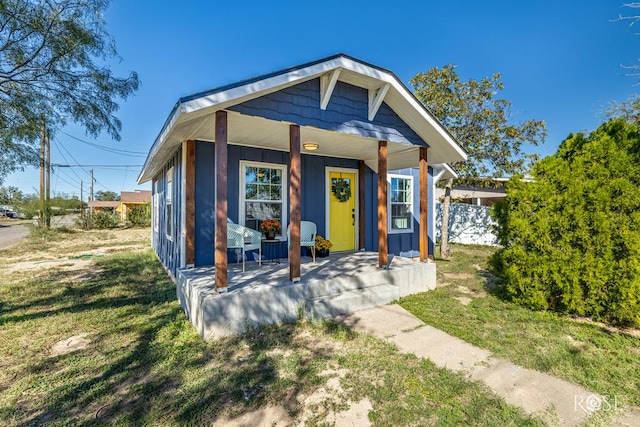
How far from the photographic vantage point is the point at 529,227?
418cm

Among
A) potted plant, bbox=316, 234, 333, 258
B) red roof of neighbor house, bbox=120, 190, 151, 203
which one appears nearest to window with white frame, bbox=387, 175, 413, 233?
potted plant, bbox=316, 234, 333, 258

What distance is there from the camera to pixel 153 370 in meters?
2.69

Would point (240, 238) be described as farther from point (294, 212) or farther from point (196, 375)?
point (196, 375)

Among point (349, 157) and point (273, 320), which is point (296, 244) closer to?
point (273, 320)

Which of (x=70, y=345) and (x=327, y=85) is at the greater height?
(x=327, y=85)

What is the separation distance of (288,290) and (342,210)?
3445 millimetres

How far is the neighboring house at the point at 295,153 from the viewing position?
144 inches

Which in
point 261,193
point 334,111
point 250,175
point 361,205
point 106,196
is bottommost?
point 361,205

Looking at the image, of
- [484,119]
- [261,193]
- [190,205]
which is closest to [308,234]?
[261,193]

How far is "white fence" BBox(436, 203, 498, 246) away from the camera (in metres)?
12.0

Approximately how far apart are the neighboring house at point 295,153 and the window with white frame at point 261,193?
2cm

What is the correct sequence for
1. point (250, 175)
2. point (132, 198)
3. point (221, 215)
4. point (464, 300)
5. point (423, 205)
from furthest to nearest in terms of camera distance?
point (132, 198)
point (250, 175)
point (423, 205)
point (464, 300)
point (221, 215)

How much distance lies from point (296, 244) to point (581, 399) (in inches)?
123

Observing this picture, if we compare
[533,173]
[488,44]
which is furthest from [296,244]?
[488,44]
